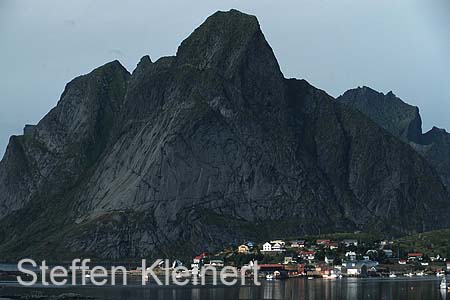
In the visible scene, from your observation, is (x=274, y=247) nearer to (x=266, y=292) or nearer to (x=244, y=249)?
(x=244, y=249)

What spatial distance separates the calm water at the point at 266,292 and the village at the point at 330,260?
92.5 feet

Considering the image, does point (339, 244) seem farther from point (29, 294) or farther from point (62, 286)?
point (29, 294)

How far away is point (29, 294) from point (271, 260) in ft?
227

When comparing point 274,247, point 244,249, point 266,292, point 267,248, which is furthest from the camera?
point 244,249

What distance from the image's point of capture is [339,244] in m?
164

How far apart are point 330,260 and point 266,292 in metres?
55.7

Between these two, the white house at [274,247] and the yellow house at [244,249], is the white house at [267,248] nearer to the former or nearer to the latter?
the white house at [274,247]

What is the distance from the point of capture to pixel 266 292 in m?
98.3

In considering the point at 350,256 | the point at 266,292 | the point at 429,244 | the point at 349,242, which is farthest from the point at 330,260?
the point at 266,292

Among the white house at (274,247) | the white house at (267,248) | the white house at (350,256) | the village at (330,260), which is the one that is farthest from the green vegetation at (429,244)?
the white house at (267,248)

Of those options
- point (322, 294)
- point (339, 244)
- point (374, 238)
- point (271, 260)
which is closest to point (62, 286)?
point (322, 294)

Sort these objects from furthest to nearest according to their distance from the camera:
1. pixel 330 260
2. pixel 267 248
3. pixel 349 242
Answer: pixel 349 242, pixel 267 248, pixel 330 260

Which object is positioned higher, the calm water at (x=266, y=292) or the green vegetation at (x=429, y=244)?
the green vegetation at (x=429, y=244)

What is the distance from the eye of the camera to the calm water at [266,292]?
299 ft
